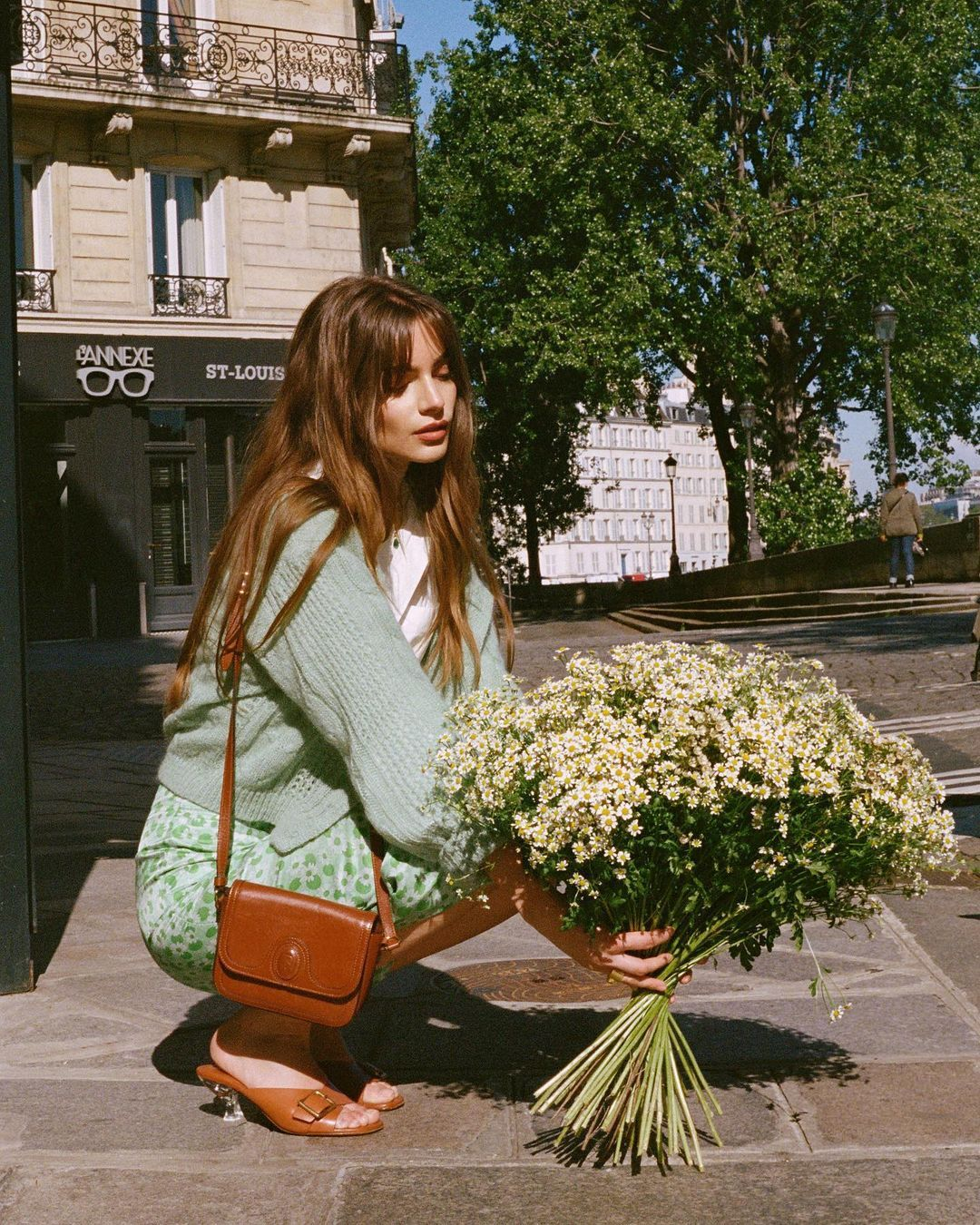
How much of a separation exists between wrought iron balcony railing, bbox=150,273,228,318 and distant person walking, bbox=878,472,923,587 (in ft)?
34.7

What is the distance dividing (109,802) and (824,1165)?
19.6 feet

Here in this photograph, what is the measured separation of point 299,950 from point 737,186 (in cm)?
2758

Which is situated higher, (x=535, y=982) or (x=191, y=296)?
(x=191, y=296)

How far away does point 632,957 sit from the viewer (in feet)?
8.80

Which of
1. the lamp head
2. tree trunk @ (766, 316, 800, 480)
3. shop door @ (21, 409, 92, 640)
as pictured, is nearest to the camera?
shop door @ (21, 409, 92, 640)

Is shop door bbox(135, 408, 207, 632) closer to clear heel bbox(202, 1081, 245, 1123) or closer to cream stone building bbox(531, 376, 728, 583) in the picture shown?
clear heel bbox(202, 1081, 245, 1123)

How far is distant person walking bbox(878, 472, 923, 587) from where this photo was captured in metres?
23.5

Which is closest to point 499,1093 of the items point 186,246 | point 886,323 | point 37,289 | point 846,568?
point 37,289

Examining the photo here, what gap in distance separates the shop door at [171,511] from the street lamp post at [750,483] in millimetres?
11850

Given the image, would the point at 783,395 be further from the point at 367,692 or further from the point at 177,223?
the point at 367,692

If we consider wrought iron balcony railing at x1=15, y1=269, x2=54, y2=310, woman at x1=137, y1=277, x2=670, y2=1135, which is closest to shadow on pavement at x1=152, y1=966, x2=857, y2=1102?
woman at x1=137, y1=277, x2=670, y2=1135

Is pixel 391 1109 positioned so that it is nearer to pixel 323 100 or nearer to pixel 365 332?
pixel 365 332

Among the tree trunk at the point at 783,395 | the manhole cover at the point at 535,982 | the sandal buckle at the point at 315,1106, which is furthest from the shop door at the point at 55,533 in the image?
the sandal buckle at the point at 315,1106

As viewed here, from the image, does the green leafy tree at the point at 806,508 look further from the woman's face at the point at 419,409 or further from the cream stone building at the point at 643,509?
the cream stone building at the point at 643,509
